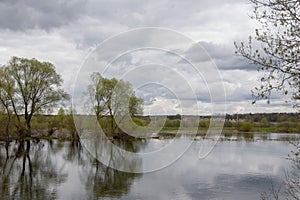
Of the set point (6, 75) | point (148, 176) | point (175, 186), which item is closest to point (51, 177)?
point (148, 176)

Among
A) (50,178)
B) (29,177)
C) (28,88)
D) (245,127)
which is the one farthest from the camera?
(245,127)

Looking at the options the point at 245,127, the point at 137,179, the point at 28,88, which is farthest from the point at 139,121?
the point at 245,127

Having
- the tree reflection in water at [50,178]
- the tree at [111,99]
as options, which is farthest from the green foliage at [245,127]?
the tree reflection in water at [50,178]

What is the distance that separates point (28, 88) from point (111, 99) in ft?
24.6

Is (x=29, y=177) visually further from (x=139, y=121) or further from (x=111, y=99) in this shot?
(x=139, y=121)

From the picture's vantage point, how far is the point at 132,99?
3008 cm

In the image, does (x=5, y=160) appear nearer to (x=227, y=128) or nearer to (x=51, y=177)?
(x=51, y=177)

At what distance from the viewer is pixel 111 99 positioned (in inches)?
1182

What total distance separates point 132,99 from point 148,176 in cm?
1710

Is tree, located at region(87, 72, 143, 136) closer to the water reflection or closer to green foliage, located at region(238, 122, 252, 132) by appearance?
the water reflection

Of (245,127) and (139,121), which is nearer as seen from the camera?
(139,121)

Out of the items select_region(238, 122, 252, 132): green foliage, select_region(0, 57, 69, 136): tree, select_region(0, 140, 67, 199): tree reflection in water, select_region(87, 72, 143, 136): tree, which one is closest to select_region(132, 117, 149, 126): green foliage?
select_region(87, 72, 143, 136): tree

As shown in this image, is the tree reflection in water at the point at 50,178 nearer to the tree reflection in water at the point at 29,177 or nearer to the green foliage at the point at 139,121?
the tree reflection in water at the point at 29,177

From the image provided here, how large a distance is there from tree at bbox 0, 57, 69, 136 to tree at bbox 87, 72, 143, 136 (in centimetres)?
299
